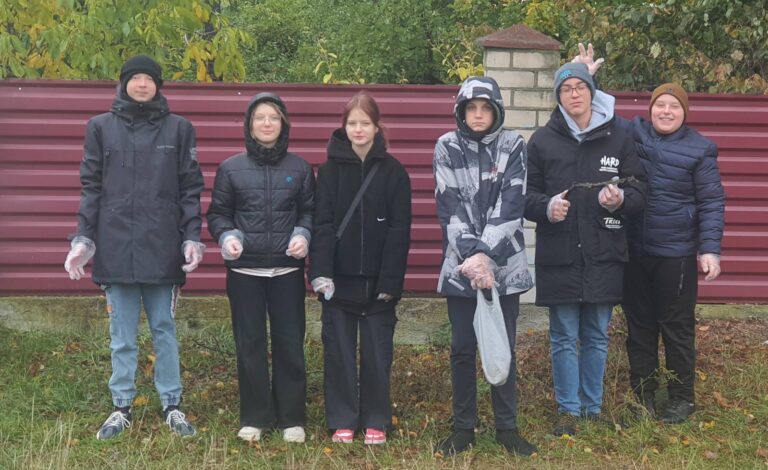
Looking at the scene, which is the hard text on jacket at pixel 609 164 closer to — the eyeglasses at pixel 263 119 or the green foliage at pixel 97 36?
the eyeglasses at pixel 263 119

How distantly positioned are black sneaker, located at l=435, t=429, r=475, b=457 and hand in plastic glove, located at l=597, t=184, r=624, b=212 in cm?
146

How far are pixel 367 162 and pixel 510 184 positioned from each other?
81cm

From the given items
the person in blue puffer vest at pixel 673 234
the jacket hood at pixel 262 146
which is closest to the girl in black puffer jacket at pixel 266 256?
the jacket hood at pixel 262 146

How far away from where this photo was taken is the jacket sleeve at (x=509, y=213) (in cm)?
493

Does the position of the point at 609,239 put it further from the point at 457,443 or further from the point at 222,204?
the point at 222,204

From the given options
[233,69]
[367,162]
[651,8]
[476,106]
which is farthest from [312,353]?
[651,8]

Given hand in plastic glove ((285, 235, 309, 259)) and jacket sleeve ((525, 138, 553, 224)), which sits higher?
jacket sleeve ((525, 138, 553, 224))

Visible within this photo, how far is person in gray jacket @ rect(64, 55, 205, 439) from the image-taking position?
5129mm

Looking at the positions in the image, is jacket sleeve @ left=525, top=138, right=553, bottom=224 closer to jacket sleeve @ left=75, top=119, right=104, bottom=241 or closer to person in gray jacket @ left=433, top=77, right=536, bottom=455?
person in gray jacket @ left=433, top=77, right=536, bottom=455

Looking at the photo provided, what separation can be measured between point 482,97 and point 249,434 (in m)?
2.28

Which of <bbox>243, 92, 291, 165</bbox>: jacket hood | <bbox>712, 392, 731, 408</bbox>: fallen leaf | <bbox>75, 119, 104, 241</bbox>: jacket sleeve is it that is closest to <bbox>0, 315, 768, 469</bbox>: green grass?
<bbox>712, 392, 731, 408</bbox>: fallen leaf

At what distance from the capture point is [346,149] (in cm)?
519

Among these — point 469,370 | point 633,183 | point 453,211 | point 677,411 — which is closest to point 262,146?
point 453,211

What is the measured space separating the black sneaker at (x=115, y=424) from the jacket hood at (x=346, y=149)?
1893 millimetres
